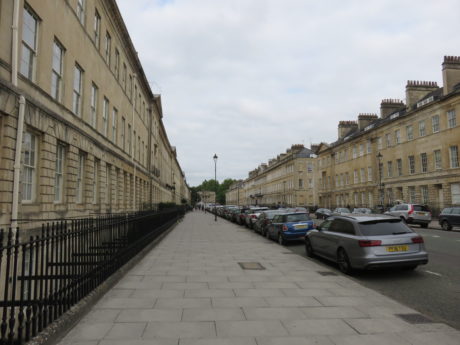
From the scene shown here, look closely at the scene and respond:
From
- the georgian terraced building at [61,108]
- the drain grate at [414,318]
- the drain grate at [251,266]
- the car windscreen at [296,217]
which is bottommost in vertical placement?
the drain grate at [251,266]

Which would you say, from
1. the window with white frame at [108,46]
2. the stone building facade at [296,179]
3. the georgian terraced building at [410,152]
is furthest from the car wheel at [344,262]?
the stone building facade at [296,179]

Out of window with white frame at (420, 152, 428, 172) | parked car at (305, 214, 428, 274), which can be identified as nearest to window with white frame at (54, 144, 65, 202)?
parked car at (305, 214, 428, 274)

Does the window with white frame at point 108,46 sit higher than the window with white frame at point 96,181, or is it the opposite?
the window with white frame at point 108,46

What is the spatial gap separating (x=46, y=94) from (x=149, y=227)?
615 cm

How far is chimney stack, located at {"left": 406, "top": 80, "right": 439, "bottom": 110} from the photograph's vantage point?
132 ft

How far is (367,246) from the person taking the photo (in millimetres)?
8203

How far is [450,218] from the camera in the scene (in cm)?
2214

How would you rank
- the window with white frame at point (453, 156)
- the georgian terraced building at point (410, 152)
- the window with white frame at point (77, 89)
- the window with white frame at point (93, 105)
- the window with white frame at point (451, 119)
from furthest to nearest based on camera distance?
the georgian terraced building at point (410, 152) < the window with white frame at point (451, 119) < the window with white frame at point (453, 156) < the window with white frame at point (93, 105) < the window with white frame at point (77, 89)

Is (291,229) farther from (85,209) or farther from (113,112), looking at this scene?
(113,112)

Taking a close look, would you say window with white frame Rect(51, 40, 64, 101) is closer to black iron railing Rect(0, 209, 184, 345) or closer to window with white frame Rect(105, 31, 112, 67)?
black iron railing Rect(0, 209, 184, 345)

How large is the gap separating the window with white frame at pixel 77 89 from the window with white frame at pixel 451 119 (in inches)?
1321

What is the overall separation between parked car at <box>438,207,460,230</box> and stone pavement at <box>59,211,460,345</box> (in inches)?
706

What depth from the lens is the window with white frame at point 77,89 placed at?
47.8ft

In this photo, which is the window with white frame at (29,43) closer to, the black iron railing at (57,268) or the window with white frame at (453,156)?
the black iron railing at (57,268)
